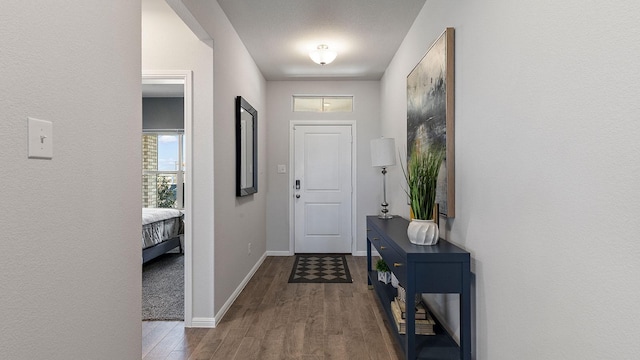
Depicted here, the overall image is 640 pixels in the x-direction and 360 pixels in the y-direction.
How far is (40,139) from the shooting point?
41.8 inches

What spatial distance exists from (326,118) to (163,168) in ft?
10.5

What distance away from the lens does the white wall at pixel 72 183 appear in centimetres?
97

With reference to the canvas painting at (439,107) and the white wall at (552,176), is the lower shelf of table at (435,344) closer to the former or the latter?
the white wall at (552,176)

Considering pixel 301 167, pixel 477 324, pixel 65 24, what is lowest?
pixel 477 324

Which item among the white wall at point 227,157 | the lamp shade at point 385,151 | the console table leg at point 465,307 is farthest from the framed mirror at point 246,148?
the console table leg at point 465,307

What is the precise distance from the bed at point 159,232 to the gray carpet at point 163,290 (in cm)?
18

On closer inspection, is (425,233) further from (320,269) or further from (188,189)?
(320,269)

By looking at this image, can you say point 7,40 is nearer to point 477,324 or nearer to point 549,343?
point 549,343

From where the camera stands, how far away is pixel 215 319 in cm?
277

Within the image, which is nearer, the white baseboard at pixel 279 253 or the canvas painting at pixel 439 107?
the canvas painting at pixel 439 107

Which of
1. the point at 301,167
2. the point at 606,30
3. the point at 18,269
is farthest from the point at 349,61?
the point at 18,269

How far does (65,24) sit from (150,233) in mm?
3804

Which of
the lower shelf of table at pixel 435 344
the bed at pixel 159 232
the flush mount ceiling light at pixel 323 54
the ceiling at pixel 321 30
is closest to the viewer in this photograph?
the lower shelf of table at pixel 435 344

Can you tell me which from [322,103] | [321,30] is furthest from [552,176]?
[322,103]
